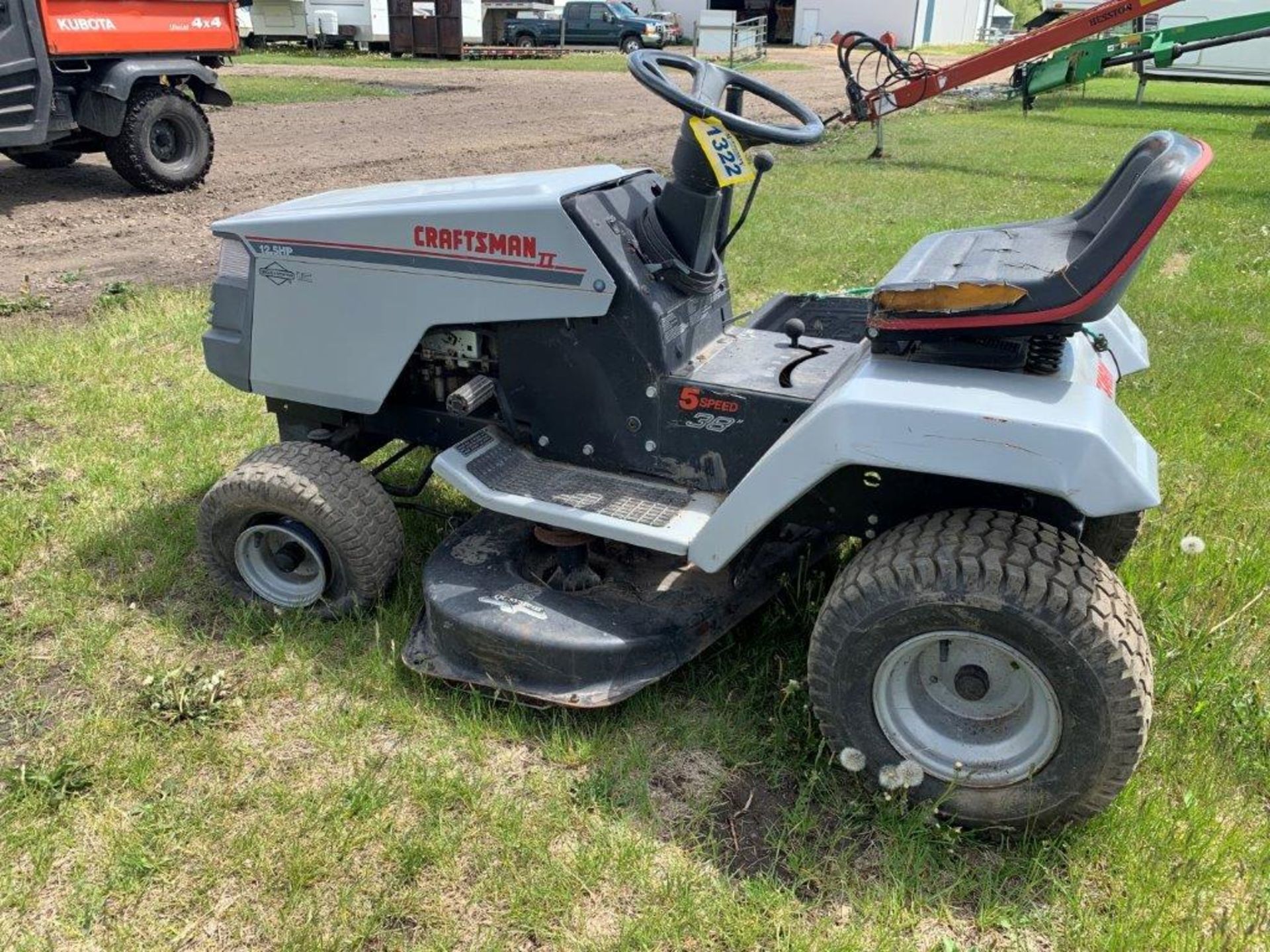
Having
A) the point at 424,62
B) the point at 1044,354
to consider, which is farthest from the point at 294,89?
the point at 1044,354

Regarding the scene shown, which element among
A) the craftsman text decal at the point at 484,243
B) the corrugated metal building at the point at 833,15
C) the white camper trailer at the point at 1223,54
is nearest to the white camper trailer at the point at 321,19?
the corrugated metal building at the point at 833,15

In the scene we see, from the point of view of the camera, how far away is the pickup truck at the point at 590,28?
3231cm

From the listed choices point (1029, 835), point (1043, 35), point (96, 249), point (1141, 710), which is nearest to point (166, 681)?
point (1029, 835)

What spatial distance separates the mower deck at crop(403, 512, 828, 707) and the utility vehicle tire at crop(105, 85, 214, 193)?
300 inches

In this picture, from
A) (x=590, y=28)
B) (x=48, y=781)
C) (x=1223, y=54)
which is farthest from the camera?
(x=590, y=28)

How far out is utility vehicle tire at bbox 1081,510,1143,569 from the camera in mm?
3104

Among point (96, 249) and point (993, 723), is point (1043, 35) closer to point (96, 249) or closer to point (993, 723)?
point (96, 249)

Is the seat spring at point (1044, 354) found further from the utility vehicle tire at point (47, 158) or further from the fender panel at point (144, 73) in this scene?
the utility vehicle tire at point (47, 158)

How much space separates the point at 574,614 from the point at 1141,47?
47.9 ft

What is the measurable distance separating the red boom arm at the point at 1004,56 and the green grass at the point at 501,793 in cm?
846

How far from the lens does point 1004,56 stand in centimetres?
1138

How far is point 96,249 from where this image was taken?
7684 millimetres

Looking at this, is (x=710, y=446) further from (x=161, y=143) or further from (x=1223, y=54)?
(x=1223, y=54)

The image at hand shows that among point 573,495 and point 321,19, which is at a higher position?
point 321,19
